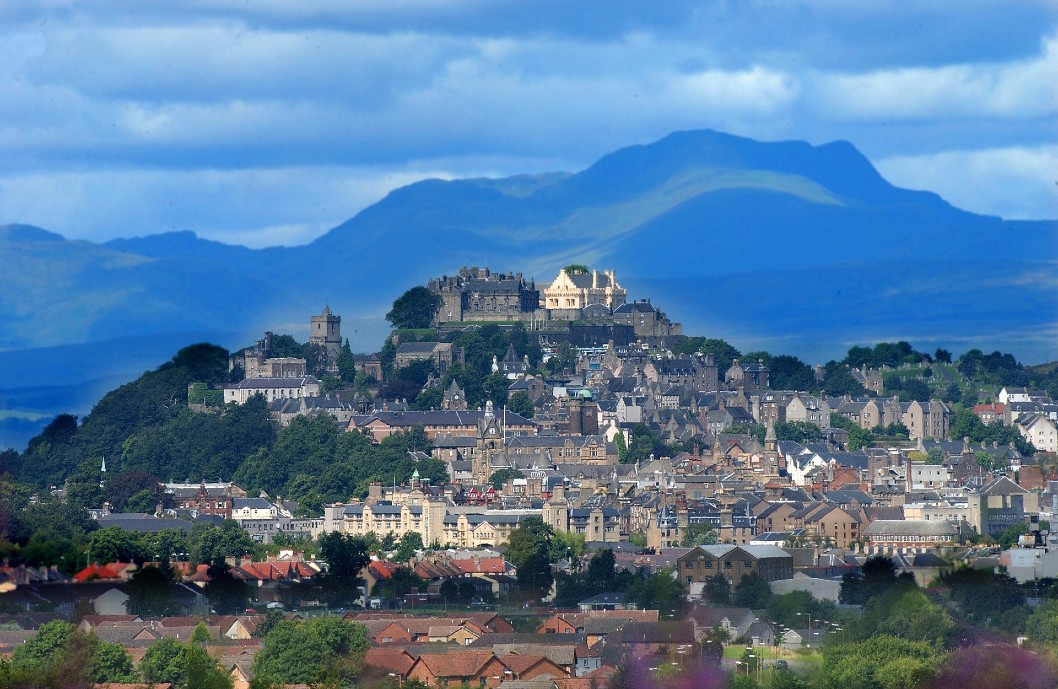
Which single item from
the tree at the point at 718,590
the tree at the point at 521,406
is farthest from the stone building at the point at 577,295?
the tree at the point at 718,590

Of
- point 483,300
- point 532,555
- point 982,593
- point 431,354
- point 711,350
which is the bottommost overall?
point 982,593

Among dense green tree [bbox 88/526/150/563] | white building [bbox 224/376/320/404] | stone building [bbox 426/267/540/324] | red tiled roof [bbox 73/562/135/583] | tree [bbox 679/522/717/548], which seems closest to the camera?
red tiled roof [bbox 73/562/135/583]

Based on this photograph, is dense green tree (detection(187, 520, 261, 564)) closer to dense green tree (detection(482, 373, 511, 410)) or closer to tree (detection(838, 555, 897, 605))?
tree (detection(838, 555, 897, 605))

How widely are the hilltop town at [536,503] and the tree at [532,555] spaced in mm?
135

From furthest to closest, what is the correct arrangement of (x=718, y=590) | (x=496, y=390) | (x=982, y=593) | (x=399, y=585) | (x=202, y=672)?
(x=496, y=390) < (x=399, y=585) < (x=718, y=590) < (x=982, y=593) < (x=202, y=672)

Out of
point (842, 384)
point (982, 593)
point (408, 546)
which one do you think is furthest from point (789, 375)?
point (982, 593)

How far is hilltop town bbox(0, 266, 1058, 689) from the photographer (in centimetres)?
4812

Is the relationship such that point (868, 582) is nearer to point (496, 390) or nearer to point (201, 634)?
point (201, 634)

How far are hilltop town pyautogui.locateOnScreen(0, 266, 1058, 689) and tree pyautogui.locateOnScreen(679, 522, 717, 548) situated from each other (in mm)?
173

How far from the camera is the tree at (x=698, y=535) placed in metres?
72.7

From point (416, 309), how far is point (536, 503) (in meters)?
27.2

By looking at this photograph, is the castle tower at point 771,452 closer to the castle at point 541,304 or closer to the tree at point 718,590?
the castle at point 541,304

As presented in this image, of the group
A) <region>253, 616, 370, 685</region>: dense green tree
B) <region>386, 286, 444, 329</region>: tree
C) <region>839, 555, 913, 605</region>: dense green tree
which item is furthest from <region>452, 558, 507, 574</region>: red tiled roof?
<region>386, 286, 444, 329</region>: tree

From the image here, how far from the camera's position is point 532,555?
220 ft
